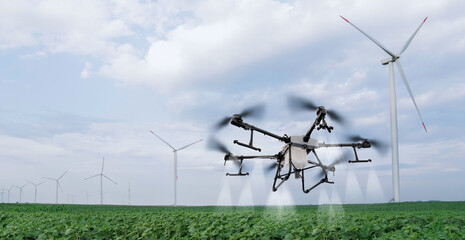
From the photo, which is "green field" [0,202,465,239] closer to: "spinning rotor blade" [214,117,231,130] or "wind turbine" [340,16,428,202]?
"spinning rotor blade" [214,117,231,130]

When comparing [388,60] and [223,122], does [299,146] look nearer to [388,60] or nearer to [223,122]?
[223,122]

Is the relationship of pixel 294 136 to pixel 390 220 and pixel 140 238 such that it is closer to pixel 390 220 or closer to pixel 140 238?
pixel 390 220

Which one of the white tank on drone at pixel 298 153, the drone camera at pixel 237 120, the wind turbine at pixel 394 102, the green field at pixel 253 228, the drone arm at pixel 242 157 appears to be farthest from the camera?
the wind turbine at pixel 394 102

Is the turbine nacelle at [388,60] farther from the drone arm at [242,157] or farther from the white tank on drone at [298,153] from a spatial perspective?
the white tank on drone at [298,153]

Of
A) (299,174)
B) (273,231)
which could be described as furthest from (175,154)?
(273,231)

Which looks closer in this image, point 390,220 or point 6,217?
point 390,220

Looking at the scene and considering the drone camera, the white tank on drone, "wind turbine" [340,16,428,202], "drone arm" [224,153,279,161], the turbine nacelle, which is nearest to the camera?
the drone camera

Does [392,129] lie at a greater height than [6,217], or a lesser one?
greater

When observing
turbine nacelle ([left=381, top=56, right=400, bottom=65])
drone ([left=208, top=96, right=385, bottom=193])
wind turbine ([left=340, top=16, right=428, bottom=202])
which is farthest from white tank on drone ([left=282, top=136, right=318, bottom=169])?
turbine nacelle ([left=381, top=56, right=400, bottom=65])

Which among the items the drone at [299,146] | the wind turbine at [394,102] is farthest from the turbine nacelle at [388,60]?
the drone at [299,146]

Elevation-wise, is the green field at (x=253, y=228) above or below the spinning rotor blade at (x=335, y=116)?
below

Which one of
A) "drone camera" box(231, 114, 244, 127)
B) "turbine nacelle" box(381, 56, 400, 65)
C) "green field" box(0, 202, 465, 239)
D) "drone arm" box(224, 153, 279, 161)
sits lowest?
"green field" box(0, 202, 465, 239)
